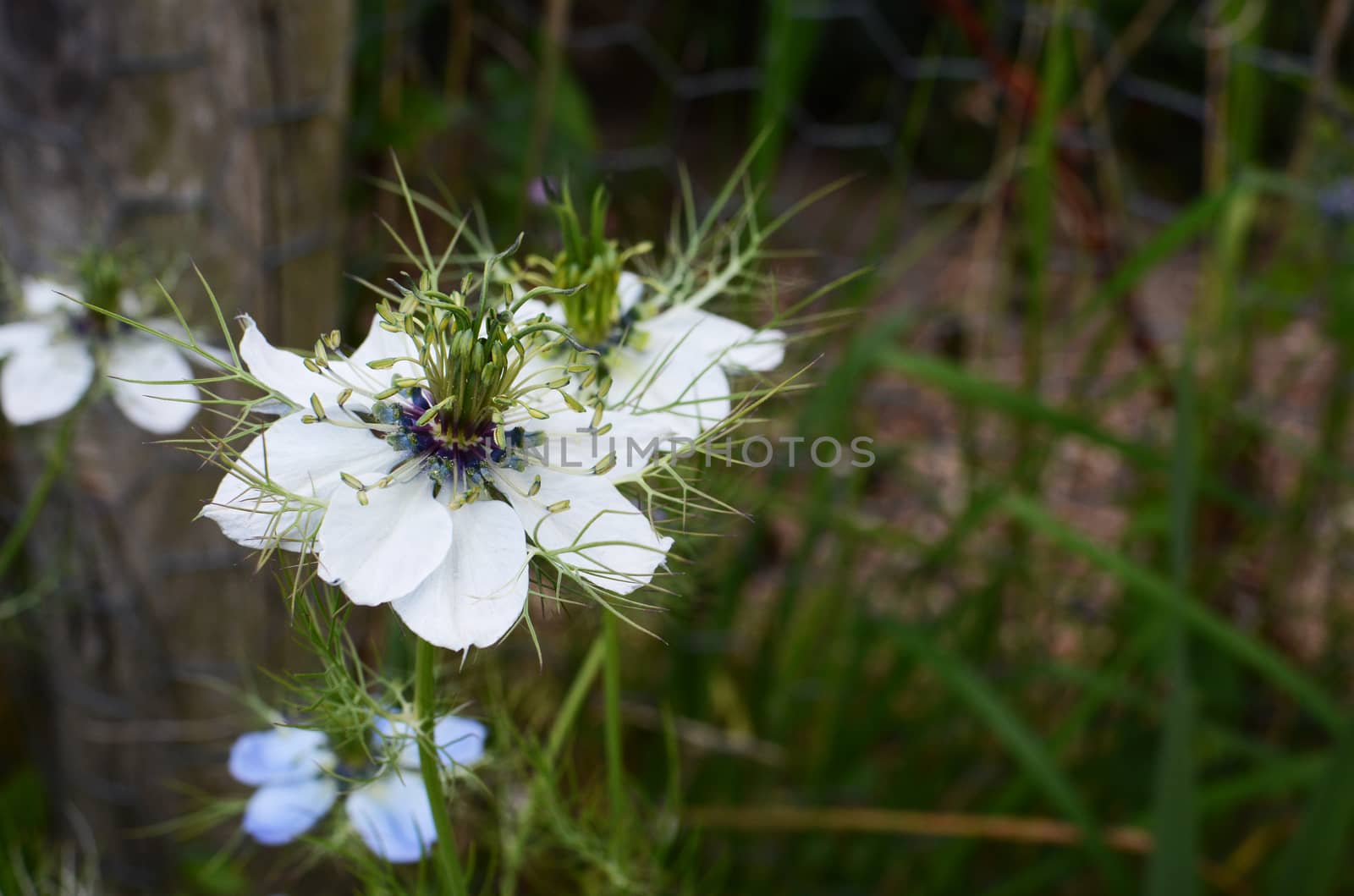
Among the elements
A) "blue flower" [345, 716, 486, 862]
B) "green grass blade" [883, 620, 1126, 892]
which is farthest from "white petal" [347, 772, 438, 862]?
"green grass blade" [883, 620, 1126, 892]

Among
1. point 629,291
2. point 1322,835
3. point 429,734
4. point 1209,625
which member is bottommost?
point 1322,835

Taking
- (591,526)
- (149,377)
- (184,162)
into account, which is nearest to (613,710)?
(591,526)

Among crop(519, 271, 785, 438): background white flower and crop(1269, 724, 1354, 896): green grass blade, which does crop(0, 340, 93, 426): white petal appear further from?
crop(1269, 724, 1354, 896): green grass blade

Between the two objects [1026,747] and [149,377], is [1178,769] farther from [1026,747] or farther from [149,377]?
[149,377]

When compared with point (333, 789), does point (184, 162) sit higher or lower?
higher

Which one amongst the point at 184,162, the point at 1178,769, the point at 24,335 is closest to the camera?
the point at 24,335

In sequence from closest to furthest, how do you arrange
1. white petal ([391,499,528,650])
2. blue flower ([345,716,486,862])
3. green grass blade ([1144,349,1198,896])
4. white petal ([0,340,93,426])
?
white petal ([391,499,528,650]), blue flower ([345,716,486,862]), white petal ([0,340,93,426]), green grass blade ([1144,349,1198,896])

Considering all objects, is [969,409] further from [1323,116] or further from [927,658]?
[1323,116]
